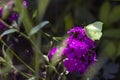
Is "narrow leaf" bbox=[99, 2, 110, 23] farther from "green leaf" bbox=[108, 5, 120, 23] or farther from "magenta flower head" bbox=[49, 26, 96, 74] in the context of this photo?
"magenta flower head" bbox=[49, 26, 96, 74]

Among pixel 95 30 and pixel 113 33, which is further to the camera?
pixel 95 30

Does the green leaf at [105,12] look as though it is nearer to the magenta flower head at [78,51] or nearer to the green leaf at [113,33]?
the green leaf at [113,33]

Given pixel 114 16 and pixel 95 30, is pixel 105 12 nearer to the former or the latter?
pixel 114 16

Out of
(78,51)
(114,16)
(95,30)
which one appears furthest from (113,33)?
(78,51)

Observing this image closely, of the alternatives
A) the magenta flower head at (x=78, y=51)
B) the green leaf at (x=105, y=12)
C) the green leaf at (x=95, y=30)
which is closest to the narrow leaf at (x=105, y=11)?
the green leaf at (x=105, y=12)

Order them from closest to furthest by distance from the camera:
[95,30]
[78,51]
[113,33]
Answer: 1. [113,33]
2. [95,30]
3. [78,51]

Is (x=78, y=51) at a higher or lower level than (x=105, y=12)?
lower

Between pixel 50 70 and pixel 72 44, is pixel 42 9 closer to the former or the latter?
pixel 72 44
